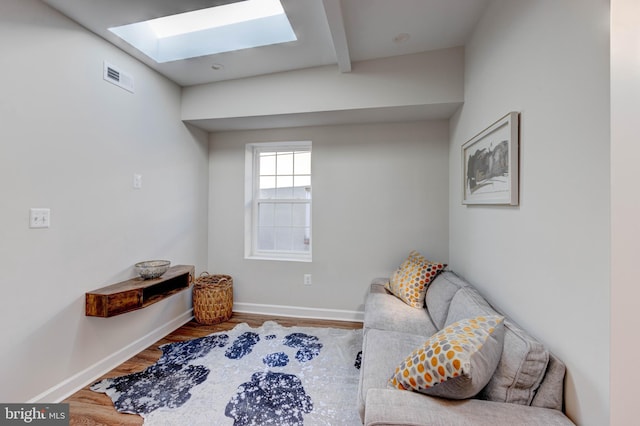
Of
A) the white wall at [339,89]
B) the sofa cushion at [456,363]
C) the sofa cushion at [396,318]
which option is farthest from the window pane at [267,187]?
the sofa cushion at [456,363]

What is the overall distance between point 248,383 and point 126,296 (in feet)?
3.72

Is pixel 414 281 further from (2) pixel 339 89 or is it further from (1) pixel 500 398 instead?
(2) pixel 339 89

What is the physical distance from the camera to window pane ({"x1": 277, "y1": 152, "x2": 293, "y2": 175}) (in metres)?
3.32

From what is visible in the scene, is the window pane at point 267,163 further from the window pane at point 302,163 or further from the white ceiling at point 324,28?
the white ceiling at point 324,28

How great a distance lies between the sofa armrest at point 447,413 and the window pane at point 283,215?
2.44 meters

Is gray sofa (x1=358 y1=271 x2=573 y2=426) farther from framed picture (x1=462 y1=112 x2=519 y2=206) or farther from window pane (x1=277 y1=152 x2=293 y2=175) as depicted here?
window pane (x1=277 y1=152 x2=293 y2=175)

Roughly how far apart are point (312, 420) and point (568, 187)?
180 cm

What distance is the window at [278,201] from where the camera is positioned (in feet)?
10.7

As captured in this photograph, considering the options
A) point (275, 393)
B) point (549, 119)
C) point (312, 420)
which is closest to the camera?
point (549, 119)

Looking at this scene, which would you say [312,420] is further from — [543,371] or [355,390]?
[543,371]

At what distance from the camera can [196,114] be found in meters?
2.82

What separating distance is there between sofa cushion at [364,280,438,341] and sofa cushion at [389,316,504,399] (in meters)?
0.67

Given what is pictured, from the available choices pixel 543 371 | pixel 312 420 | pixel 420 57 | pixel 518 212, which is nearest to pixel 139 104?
pixel 420 57

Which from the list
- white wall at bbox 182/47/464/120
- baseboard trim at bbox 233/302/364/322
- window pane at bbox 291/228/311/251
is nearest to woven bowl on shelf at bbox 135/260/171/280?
baseboard trim at bbox 233/302/364/322
